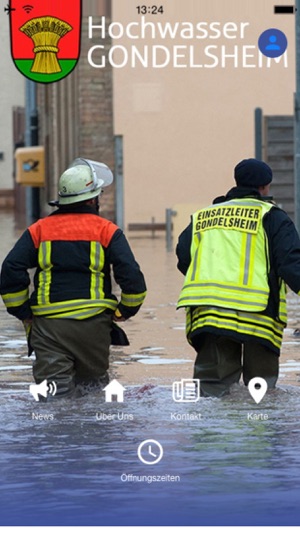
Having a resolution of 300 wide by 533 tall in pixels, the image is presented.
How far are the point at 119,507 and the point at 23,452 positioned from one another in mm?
1575

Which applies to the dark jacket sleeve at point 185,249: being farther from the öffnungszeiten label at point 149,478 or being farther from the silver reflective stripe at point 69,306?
the öffnungszeiten label at point 149,478

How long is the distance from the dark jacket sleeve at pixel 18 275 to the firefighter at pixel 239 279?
2.62 feet

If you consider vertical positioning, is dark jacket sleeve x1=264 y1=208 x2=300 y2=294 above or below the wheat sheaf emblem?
below

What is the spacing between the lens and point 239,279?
956 cm

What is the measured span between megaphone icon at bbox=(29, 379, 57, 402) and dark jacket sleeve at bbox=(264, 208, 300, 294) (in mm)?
1306

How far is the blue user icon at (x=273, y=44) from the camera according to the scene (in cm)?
2884

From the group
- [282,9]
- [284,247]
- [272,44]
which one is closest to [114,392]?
[284,247]

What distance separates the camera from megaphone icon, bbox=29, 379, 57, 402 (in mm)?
9758

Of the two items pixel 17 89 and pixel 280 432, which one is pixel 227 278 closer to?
pixel 280 432

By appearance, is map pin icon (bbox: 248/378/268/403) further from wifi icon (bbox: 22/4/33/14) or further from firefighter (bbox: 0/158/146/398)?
wifi icon (bbox: 22/4/33/14)

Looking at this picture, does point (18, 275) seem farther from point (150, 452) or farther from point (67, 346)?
point (150, 452)

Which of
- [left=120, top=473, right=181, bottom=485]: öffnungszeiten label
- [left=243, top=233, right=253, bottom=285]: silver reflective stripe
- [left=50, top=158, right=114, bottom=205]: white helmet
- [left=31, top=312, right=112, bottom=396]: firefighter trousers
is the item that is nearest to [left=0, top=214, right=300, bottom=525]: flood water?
[left=120, top=473, right=181, bottom=485]: öffnungszeiten label

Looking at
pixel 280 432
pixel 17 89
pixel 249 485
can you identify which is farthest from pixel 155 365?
pixel 17 89

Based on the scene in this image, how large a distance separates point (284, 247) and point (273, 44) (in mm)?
19981
